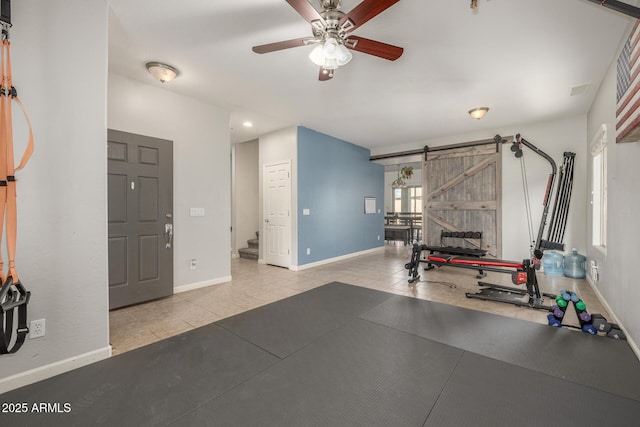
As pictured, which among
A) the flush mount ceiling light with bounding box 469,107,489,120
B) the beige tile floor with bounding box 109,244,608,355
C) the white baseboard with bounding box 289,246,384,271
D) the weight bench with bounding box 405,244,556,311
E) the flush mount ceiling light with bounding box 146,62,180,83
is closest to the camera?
the beige tile floor with bounding box 109,244,608,355

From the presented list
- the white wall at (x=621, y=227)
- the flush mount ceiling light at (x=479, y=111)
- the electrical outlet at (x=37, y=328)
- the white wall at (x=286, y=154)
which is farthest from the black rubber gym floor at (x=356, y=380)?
the flush mount ceiling light at (x=479, y=111)

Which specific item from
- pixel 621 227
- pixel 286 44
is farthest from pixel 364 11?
pixel 621 227

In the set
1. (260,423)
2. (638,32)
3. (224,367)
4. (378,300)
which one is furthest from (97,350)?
(638,32)

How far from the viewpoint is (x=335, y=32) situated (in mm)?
2062

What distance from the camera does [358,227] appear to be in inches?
278

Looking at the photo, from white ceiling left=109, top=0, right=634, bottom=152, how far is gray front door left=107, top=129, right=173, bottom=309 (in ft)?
3.17

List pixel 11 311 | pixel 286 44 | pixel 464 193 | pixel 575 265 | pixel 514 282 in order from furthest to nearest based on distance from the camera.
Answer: pixel 464 193 < pixel 575 265 < pixel 514 282 < pixel 286 44 < pixel 11 311

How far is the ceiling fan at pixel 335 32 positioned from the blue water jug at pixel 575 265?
15.8ft

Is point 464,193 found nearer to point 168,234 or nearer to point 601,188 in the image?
point 601,188

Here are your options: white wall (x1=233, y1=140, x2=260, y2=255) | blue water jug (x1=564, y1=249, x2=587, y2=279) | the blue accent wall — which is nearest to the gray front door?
the blue accent wall

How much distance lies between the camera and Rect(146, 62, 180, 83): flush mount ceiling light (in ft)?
10.0

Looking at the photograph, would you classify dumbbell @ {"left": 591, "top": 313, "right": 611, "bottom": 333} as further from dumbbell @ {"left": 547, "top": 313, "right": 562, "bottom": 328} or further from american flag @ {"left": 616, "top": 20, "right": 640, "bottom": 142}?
american flag @ {"left": 616, "top": 20, "right": 640, "bottom": 142}

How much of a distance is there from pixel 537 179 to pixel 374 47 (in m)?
4.86

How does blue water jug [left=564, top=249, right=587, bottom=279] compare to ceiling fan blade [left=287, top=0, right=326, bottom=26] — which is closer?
ceiling fan blade [left=287, top=0, right=326, bottom=26]
